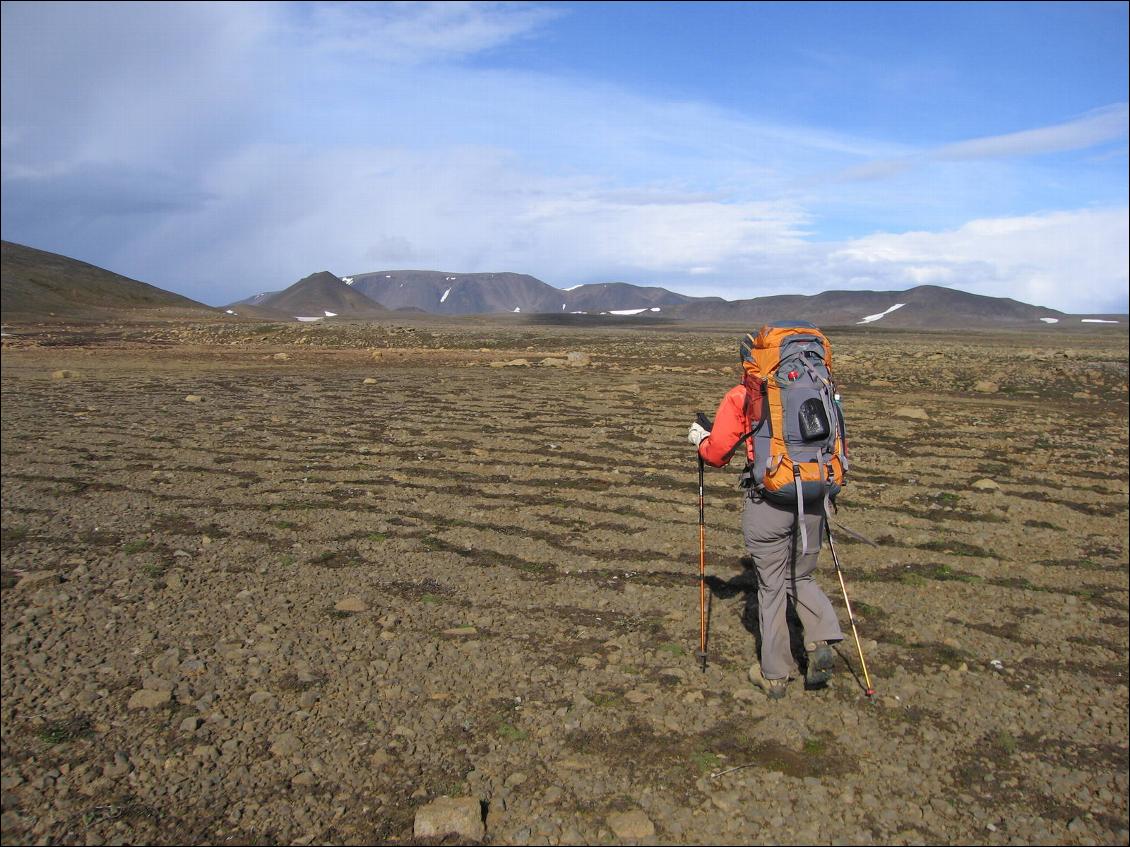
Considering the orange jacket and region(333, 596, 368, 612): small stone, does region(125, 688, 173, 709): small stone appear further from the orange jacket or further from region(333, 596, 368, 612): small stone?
the orange jacket

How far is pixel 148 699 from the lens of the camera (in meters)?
4.98

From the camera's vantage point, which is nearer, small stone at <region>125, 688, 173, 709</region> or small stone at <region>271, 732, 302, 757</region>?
small stone at <region>271, 732, 302, 757</region>

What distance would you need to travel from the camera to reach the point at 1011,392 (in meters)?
23.3

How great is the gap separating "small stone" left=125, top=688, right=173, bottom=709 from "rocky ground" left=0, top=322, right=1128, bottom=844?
0.02m

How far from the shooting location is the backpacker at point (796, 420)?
472cm

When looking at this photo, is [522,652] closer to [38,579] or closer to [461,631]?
[461,631]

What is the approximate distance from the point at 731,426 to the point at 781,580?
1128mm

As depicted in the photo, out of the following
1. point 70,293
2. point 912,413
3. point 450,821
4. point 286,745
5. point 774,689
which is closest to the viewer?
point 450,821

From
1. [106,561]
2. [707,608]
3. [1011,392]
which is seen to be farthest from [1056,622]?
[1011,392]

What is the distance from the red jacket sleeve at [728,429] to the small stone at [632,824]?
6.91 feet

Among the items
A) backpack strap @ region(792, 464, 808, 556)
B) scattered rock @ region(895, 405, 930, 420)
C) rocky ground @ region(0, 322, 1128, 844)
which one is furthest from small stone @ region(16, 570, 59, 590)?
scattered rock @ region(895, 405, 930, 420)

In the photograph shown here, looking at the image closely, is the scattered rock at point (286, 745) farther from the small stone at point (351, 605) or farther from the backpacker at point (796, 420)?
the backpacker at point (796, 420)

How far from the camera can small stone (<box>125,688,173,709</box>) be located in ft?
16.1

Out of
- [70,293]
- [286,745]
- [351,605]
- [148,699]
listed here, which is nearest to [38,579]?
[148,699]
